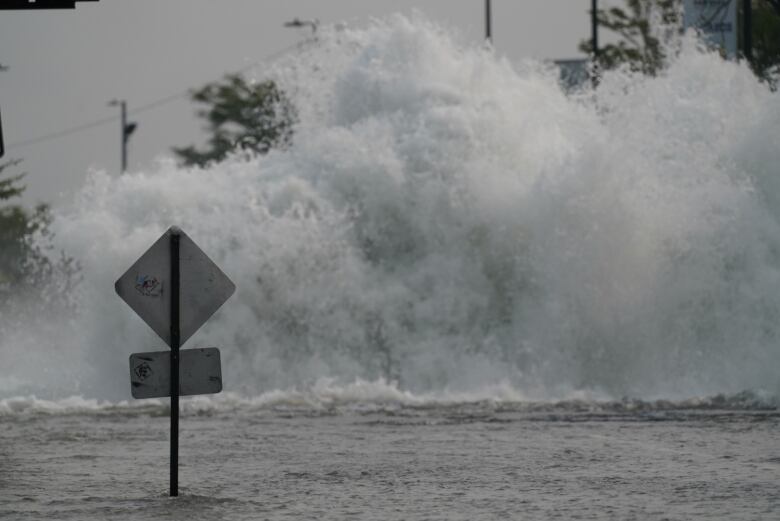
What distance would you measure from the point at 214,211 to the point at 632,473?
12692 millimetres

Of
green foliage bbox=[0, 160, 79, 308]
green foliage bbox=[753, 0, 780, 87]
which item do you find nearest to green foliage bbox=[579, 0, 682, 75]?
green foliage bbox=[753, 0, 780, 87]

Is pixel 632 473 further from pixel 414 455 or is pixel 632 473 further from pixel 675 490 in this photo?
pixel 414 455

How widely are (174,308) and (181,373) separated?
1.54 feet

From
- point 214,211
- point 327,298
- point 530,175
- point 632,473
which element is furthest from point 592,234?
point 632,473

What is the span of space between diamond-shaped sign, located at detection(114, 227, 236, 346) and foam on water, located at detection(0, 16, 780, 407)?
9.98 meters

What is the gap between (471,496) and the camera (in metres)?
12.9

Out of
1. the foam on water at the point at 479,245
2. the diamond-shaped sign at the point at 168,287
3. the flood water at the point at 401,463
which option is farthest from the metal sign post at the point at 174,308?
the foam on water at the point at 479,245

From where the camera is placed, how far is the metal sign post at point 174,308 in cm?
1285

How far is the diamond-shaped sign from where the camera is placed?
1287cm

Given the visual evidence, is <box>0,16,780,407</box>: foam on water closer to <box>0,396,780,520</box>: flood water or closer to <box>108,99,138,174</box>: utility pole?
<box>0,396,780,520</box>: flood water

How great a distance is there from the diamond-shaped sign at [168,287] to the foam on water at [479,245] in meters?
9.98

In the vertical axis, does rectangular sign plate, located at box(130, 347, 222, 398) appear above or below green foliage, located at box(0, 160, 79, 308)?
below

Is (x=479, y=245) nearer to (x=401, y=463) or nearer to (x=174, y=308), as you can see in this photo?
(x=401, y=463)

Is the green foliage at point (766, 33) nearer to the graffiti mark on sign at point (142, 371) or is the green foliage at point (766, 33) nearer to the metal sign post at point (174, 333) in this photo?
the metal sign post at point (174, 333)
